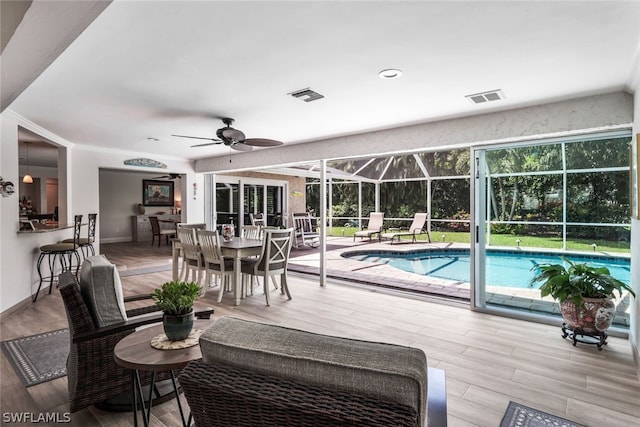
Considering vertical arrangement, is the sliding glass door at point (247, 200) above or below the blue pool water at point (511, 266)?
above

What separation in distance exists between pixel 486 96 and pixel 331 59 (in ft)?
5.78

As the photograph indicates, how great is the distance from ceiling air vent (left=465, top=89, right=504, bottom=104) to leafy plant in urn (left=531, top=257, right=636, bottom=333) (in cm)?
184

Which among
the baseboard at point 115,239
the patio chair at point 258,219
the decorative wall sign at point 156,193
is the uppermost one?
the decorative wall sign at point 156,193

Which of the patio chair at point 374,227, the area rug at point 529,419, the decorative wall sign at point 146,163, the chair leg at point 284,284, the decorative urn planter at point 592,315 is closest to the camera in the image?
the area rug at point 529,419

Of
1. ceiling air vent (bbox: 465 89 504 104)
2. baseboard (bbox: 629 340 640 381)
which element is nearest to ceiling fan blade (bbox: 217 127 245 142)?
ceiling air vent (bbox: 465 89 504 104)

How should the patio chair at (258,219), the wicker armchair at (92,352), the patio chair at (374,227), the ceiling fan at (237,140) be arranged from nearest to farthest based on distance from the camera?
the wicker armchair at (92,352)
the ceiling fan at (237,140)
the patio chair at (258,219)
the patio chair at (374,227)

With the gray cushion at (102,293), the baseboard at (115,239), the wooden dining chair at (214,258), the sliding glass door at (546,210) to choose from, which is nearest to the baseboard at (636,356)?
the sliding glass door at (546,210)

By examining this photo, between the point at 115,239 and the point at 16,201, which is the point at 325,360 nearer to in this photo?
the point at 16,201

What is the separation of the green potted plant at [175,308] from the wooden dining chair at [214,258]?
2.99 metres

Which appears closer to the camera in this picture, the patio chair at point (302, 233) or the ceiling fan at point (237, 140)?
the ceiling fan at point (237, 140)

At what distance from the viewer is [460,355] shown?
3.00 m

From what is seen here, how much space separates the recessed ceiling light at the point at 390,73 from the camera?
9.25ft

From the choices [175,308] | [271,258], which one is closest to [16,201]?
[271,258]

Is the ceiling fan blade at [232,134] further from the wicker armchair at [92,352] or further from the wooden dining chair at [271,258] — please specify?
the wicker armchair at [92,352]
